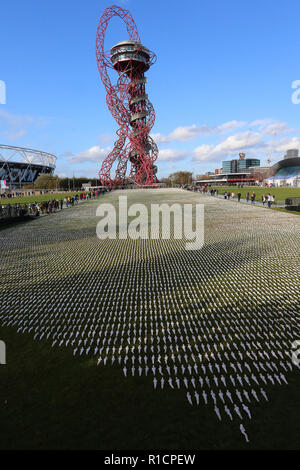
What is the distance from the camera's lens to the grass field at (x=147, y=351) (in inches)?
106

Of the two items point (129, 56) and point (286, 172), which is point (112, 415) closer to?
point (129, 56)

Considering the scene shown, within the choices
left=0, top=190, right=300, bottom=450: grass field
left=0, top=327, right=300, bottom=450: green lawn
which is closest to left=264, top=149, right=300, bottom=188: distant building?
left=0, top=190, right=300, bottom=450: grass field

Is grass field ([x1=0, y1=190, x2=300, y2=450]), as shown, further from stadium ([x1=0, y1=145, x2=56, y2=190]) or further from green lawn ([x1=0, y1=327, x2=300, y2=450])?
stadium ([x1=0, y1=145, x2=56, y2=190])

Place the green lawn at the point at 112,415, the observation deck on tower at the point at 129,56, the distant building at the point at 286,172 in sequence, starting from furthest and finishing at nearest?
the distant building at the point at 286,172, the observation deck on tower at the point at 129,56, the green lawn at the point at 112,415

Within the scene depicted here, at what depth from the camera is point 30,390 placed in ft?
10.6

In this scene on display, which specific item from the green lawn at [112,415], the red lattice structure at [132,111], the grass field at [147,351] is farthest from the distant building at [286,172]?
the green lawn at [112,415]

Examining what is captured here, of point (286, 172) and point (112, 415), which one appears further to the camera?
point (286, 172)

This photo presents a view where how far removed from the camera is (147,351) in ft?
13.4

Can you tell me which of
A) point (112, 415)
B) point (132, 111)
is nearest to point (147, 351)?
point (112, 415)

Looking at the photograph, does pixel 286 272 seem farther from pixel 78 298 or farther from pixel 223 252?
pixel 78 298

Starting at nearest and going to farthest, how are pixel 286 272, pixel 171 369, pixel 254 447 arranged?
pixel 254 447 → pixel 171 369 → pixel 286 272

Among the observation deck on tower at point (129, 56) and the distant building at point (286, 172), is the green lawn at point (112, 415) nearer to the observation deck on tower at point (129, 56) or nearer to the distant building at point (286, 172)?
the observation deck on tower at point (129, 56)

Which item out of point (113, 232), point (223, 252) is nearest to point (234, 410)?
point (223, 252)

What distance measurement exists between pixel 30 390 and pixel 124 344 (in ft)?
4.98
